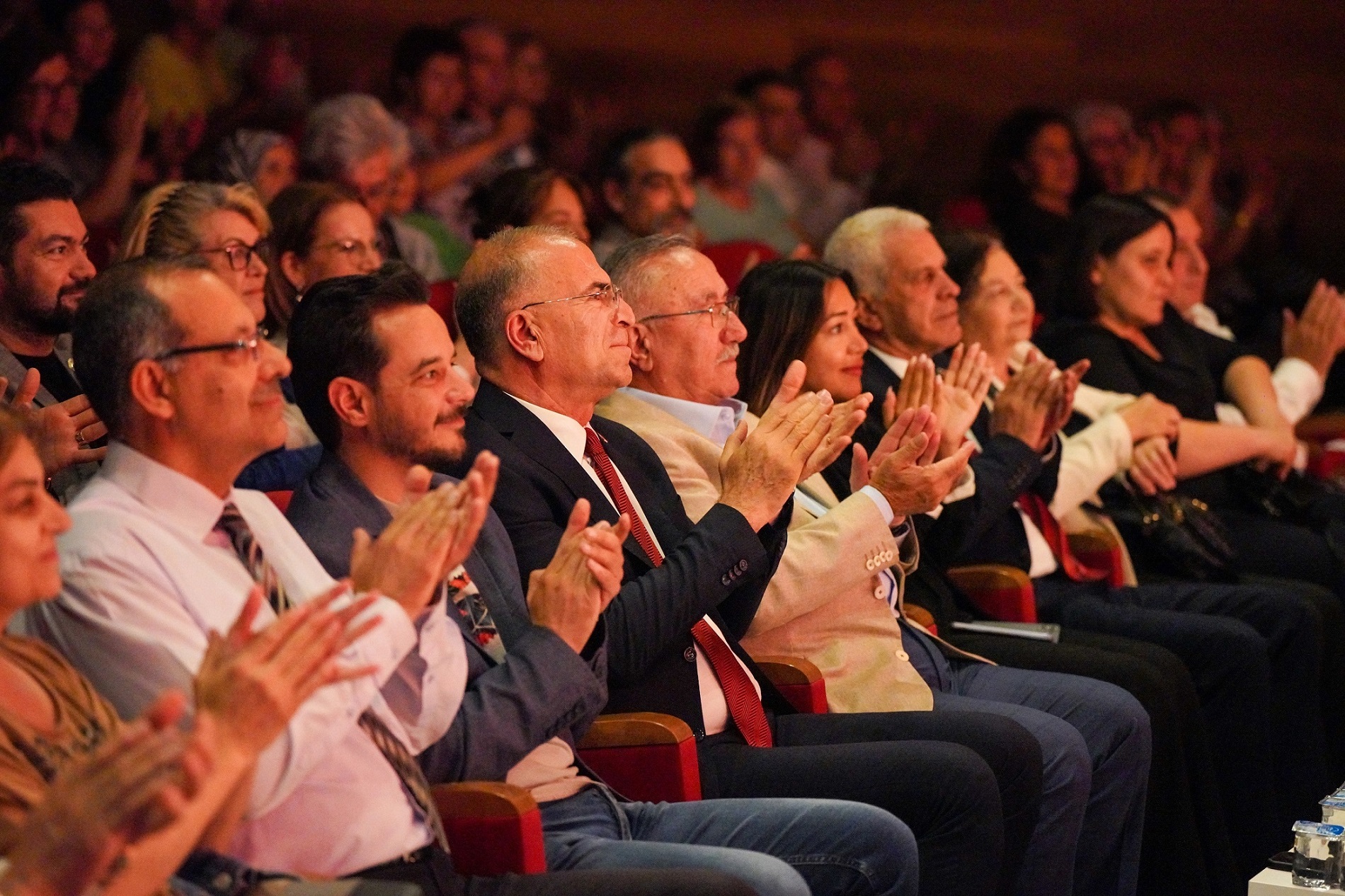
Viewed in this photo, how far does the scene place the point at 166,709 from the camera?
146cm

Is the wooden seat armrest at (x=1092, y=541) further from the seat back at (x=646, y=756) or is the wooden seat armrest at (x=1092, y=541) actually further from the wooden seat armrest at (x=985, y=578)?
the seat back at (x=646, y=756)

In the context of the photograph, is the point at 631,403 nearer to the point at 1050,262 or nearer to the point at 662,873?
the point at 662,873

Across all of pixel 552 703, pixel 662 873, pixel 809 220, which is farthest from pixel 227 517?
pixel 809 220

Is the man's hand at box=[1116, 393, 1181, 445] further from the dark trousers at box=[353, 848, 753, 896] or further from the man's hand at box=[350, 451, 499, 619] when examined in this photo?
the man's hand at box=[350, 451, 499, 619]

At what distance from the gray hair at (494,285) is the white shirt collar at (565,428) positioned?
0.12 m

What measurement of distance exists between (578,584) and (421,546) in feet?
1.05

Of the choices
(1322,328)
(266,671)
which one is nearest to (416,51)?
(1322,328)

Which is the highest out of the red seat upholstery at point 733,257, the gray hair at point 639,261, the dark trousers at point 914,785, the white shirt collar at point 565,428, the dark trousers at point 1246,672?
the gray hair at point 639,261

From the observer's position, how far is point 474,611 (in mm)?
2221

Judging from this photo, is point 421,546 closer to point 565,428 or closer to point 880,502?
point 565,428

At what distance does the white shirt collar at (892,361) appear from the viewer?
3551 mm

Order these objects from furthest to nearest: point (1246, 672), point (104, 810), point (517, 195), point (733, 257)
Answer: point (733, 257)
point (517, 195)
point (1246, 672)
point (104, 810)

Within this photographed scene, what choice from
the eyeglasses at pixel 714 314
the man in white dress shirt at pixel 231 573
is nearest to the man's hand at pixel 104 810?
the man in white dress shirt at pixel 231 573

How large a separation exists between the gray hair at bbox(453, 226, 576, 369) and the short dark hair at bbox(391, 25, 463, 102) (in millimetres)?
2334
